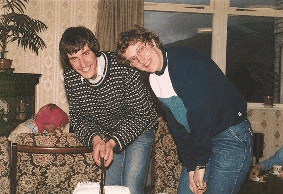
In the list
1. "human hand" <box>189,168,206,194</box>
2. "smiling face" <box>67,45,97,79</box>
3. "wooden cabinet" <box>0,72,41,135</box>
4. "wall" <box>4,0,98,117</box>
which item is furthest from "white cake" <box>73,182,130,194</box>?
"wall" <box>4,0,98,117</box>

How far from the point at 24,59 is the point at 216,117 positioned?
13.8 ft

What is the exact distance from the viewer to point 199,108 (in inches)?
65.8

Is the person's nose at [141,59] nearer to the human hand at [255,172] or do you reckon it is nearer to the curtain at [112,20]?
the human hand at [255,172]

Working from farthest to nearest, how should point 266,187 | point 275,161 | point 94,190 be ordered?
1. point 275,161
2. point 266,187
3. point 94,190

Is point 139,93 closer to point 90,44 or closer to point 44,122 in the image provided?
point 90,44

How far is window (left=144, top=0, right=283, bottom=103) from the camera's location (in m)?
5.83

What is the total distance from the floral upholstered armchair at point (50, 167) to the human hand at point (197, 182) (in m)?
0.61

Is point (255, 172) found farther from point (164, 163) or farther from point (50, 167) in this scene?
point (50, 167)

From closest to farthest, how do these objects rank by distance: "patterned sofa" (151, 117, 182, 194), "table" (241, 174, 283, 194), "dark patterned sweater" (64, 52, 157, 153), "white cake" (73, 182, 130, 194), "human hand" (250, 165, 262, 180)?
"white cake" (73, 182, 130, 194)
"dark patterned sweater" (64, 52, 157, 153)
"patterned sofa" (151, 117, 182, 194)
"table" (241, 174, 283, 194)
"human hand" (250, 165, 262, 180)

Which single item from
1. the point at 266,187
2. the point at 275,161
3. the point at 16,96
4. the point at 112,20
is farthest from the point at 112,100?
the point at 112,20

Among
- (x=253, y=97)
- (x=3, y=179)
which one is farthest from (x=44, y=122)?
(x=253, y=97)

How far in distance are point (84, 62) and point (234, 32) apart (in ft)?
15.0

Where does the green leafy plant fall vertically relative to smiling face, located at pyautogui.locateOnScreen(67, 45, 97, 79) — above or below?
above

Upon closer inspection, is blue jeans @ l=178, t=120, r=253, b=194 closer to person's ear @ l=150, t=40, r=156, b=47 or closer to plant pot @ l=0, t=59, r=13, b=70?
person's ear @ l=150, t=40, r=156, b=47
